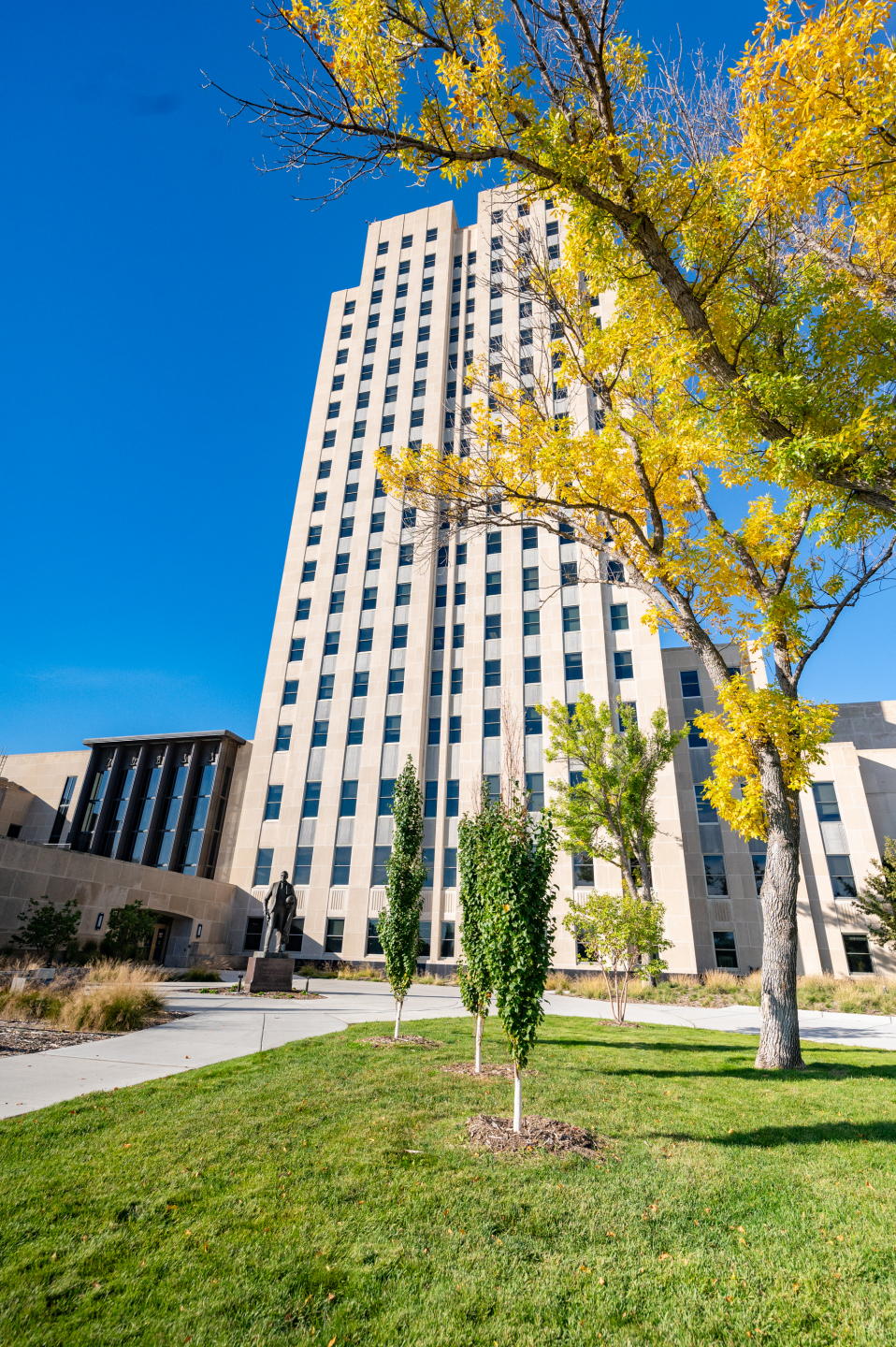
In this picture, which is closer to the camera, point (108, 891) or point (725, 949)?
point (108, 891)

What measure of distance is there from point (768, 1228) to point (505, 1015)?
295 centimetres

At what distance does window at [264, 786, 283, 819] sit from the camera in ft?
127

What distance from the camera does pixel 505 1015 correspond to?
693 centimetres

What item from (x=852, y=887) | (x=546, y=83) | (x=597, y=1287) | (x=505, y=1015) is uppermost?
(x=546, y=83)

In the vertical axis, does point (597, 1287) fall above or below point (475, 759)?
below

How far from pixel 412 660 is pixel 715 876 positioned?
21.8 meters

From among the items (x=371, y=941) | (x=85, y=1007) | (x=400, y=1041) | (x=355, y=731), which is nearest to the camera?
(x=85, y=1007)

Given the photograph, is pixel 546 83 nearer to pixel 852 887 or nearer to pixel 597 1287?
pixel 597 1287

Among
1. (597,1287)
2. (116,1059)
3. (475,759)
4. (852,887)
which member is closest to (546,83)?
(597,1287)

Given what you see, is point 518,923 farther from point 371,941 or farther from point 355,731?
point 355,731

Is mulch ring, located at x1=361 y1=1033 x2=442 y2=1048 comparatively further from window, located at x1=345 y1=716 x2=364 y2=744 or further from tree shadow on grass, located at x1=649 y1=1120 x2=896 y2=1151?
window, located at x1=345 y1=716 x2=364 y2=744

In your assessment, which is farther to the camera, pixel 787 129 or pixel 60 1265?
pixel 787 129

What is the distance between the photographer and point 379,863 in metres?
36.0

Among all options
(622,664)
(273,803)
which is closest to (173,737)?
(273,803)
